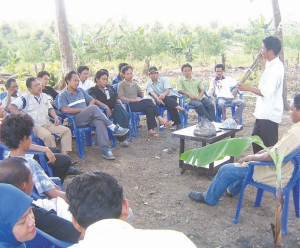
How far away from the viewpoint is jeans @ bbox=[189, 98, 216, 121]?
616 centimetres

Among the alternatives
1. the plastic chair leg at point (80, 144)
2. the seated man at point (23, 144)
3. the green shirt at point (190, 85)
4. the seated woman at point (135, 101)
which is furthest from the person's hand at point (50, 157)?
the green shirt at point (190, 85)

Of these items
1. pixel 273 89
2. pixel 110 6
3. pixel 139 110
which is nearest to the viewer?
pixel 273 89

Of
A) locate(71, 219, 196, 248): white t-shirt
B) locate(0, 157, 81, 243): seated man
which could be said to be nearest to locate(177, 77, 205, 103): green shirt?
locate(0, 157, 81, 243): seated man

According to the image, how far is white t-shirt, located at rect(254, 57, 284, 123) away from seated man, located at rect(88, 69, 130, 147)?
89.9 inches

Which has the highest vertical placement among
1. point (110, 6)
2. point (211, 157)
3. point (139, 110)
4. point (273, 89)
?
point (110, 6)

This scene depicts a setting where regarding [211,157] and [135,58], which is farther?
[135,58]

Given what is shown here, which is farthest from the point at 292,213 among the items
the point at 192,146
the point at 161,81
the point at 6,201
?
the point at 161,81

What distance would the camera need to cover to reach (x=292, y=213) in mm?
3305

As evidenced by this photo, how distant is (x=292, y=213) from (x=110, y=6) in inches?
1441

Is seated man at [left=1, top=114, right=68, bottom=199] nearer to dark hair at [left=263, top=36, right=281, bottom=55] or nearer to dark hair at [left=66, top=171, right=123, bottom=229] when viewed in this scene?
dark hair at [left=66, top=171, right=123, bottom=229]

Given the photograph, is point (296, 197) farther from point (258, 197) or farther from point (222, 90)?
point (222, 90)

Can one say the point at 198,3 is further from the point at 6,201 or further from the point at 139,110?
the point at 6,201

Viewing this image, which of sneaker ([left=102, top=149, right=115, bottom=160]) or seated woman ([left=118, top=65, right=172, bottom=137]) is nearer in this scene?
sneaker ([left=102, top=149, right=115, bottom=160])

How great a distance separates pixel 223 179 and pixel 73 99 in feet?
9.05
